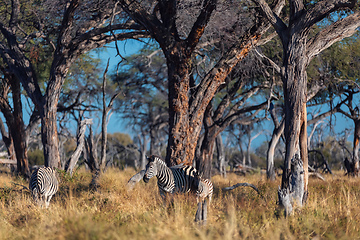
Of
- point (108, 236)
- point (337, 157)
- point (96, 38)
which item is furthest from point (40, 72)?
point (337, 157)

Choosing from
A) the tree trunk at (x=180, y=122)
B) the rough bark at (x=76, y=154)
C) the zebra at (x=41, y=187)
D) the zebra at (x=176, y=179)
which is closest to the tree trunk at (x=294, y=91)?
the zebra at (x=176, y=179)

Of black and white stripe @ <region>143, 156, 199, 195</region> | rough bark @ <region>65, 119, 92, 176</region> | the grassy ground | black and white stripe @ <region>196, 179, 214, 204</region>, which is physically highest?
rough bark @ <region>65, 119, 92, 176</region>

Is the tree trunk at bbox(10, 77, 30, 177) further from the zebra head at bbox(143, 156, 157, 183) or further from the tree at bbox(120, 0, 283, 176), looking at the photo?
the zebra head at bbox(143, 156, 157, 183)

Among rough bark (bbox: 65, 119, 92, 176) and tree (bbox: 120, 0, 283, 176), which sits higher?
tree (bbox: 120, 0, 283, 176)

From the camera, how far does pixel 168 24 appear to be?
941 cm

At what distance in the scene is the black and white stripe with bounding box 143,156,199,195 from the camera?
6.70 metres

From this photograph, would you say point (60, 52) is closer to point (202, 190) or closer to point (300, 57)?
point (202, 190)

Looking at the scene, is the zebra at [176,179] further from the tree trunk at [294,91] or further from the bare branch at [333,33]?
the bare branch at [333,33]

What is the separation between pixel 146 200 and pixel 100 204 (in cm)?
95

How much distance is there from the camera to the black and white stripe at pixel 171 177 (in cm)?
670

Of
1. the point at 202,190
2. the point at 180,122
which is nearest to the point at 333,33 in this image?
the point at 180,122

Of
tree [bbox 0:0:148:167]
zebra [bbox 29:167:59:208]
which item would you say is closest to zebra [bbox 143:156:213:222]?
zebra [bbox 29:167:59:208]

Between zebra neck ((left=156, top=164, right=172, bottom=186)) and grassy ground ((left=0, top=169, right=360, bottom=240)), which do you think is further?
zebra neck ((left=156, top=164, right=172, bottom=186))

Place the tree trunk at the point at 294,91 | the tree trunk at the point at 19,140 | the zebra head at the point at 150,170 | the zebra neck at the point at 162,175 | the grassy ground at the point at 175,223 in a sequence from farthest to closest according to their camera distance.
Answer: the tree trunk at the point at 19,140 → the tree trunk at the point at 294,91 → the zebra neck at the point at 162,175 → the zebra head at the point at 150,170 → the grassy ground at the point at 175,223
